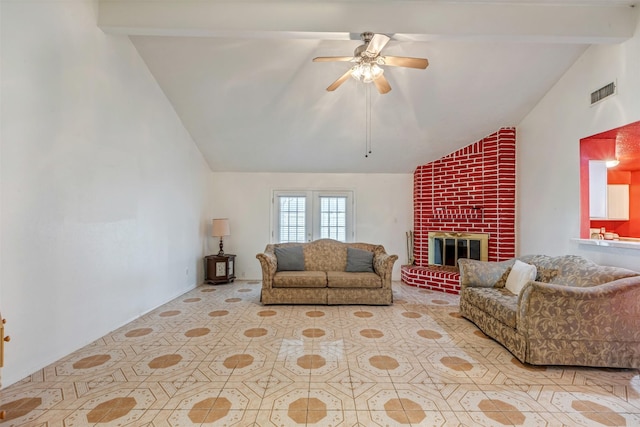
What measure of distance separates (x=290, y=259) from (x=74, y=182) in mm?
2910

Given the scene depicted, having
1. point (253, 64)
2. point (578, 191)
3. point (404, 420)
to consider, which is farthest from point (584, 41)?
point (404, 420)

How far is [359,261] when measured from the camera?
4.75 metres

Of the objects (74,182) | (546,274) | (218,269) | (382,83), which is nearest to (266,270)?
(218,269)

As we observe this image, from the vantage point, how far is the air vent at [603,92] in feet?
10.7

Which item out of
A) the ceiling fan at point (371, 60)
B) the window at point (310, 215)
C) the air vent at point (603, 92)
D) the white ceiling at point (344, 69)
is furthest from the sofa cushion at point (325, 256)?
the air vent at point (603, 92)

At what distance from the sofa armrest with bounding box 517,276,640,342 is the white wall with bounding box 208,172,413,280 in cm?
368

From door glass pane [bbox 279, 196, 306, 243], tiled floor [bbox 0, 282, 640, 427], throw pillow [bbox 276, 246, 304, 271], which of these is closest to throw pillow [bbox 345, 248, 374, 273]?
throw pillow [bbox 276, 246, 304, 271]

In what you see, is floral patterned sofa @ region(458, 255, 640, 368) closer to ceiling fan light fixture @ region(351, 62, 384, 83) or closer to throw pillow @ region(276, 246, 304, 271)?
ceiling fan light fixture @ region(351, 62, 384, 83)

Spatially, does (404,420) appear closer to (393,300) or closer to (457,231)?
(393,300)

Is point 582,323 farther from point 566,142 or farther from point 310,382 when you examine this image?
point 566,142

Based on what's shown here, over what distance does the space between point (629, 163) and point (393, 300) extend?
3.96 meters

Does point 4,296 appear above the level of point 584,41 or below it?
below

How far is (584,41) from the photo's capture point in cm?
308

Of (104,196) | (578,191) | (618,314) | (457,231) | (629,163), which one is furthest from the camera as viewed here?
(457,231)
